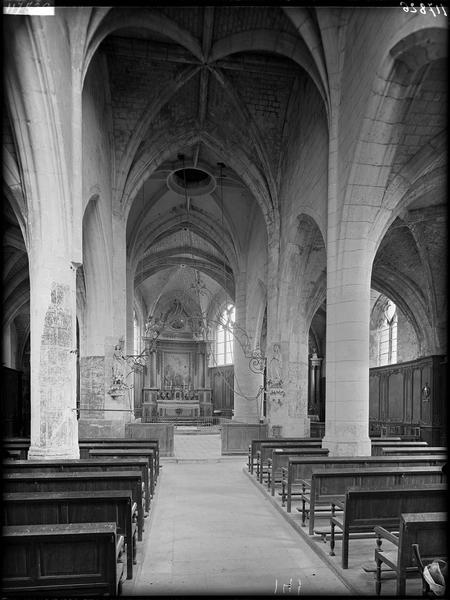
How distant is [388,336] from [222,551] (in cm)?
2065

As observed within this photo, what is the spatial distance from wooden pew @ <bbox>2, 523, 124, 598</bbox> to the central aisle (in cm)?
120

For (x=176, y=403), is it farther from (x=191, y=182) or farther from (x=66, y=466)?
(x=66, y=466)

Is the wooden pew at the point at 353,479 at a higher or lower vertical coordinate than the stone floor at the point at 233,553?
higher

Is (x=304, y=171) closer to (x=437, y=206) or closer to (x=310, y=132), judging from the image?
(x=310, y=132)

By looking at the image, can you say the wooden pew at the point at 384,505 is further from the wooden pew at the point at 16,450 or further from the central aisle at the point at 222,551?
the wooden pew at the point at 16,450

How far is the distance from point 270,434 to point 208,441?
4.84m

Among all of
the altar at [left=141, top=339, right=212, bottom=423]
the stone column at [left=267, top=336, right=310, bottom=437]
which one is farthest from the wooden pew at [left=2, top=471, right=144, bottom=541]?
the altar at [left=141, top=339, right=212, bottom=423]

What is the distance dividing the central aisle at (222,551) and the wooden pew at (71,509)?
686mm

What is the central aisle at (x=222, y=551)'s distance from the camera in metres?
5.34

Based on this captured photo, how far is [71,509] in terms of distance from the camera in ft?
17.3

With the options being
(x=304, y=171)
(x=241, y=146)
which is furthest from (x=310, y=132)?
(x=241, y=146)

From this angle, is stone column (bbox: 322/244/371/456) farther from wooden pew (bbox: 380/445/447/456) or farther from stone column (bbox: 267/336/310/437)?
stone column (bbox: 267/336/310/437)

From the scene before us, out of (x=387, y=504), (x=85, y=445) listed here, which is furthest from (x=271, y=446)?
(x=387, y=504)

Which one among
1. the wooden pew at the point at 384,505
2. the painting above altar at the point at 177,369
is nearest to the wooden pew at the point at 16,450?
the wooden pew at the point at 384,505
